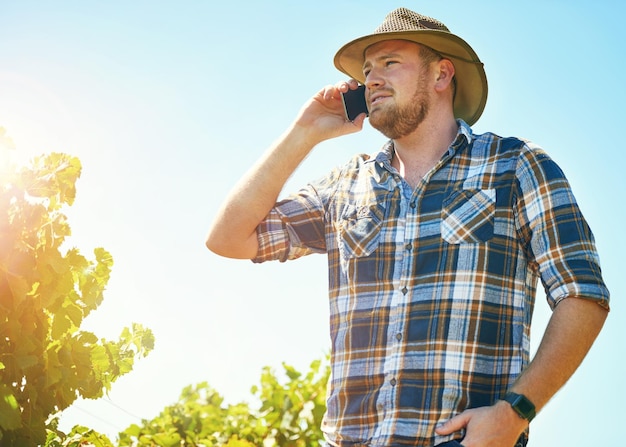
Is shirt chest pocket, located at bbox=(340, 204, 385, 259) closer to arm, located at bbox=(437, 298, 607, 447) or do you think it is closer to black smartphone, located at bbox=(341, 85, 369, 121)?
black smartphone, located at bbox=(341, 85, 369, 121)

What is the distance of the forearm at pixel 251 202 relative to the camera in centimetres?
332

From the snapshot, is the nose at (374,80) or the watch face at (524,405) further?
the nose at (374,80)

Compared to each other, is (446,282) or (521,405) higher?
(446,282)

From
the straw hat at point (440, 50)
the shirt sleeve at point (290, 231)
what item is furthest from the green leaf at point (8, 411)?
the straw hat at point (440, 50)

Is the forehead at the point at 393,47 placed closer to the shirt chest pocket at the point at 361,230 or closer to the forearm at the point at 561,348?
the shirt chest pocket at the point at 361,230

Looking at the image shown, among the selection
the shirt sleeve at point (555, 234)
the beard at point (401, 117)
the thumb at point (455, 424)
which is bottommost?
the thumb at point (455, 424)

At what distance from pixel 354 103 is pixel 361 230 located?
728mm

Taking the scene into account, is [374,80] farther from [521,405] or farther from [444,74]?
[521,405]

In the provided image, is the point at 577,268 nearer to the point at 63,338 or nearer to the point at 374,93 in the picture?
the point at 374,93

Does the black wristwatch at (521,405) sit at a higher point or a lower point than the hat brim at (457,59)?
lower

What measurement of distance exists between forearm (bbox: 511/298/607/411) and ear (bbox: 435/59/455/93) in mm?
1176

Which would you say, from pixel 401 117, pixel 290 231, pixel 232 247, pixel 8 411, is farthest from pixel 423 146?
pixel 8 411

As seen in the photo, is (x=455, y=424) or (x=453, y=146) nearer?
(x=455, y=424)

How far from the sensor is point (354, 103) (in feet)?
11.6
